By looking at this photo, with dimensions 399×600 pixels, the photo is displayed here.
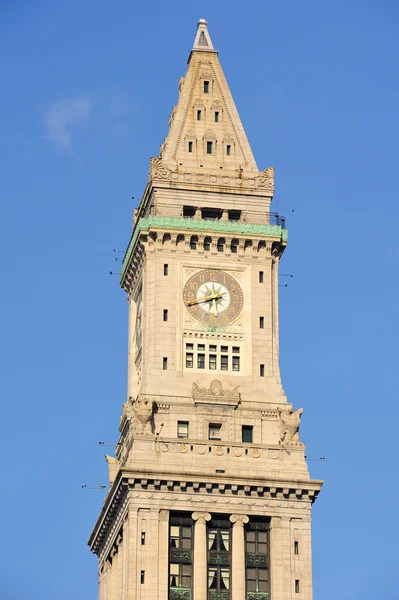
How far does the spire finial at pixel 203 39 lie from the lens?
150750 mm

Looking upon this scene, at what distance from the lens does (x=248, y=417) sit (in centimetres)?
13750

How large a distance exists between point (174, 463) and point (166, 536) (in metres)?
5.14

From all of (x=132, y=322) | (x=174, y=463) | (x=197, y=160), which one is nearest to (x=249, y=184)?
(x=197, y=160)

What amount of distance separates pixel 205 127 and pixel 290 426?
965 inches

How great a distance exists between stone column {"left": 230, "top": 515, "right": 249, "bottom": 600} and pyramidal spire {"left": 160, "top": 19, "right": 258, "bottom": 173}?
27.4m

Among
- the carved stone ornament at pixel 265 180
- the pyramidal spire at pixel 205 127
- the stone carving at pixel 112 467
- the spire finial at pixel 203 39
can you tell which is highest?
the spire finial at pixel 203 39

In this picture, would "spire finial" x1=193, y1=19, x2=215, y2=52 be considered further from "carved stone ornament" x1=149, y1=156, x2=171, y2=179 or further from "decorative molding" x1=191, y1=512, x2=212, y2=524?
"decorative molding" x1=191, y1=512, x2=212, y2=524

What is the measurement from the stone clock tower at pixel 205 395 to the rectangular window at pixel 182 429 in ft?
0.22

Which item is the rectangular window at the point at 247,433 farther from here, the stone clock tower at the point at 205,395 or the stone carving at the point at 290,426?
the stone carving at the point at 290,426

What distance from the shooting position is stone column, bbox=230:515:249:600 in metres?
131

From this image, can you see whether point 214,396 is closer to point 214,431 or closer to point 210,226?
point 214,431

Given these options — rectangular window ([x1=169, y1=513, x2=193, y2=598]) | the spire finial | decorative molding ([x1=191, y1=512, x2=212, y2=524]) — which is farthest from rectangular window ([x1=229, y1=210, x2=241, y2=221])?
rectangular window ([x1=169, y1=513, x2=193, y2=598])

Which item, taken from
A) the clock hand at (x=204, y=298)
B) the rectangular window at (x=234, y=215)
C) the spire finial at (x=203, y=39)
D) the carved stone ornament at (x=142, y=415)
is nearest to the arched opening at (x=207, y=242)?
the rectangular window at (x=234, y=215)

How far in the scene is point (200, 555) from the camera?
131125mm
